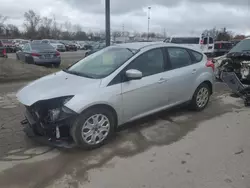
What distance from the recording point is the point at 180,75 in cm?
475

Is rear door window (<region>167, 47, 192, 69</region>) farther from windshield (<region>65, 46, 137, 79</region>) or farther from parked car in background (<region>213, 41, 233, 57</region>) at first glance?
parked car in background (<region>213, 41, 233, 57</region>)

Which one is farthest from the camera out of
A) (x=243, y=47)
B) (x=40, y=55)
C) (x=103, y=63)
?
(x=40, y=55)

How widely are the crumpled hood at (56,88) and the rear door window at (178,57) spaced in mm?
1743

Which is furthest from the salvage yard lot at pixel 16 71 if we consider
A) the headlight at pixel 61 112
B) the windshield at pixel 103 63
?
the headlight at pixel 61 112

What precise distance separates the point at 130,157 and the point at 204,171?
102 centimetres

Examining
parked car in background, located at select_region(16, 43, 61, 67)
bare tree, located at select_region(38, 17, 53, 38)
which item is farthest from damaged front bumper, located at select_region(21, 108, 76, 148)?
bare tree, located at select_region(38, 17, 53, 38)

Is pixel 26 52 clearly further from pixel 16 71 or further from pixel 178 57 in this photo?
pixel 178 57

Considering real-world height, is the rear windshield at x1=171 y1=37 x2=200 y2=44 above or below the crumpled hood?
above

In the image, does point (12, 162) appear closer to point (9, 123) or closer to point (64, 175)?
point (64, 175)

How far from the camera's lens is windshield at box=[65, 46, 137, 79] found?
4008 mm

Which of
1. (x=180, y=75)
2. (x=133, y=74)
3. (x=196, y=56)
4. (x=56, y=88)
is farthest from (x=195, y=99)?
(x=56, y=88)

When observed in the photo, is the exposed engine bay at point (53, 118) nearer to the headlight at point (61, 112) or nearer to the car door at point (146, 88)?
the headlight at point (61, 112)

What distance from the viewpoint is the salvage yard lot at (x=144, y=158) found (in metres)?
2.90

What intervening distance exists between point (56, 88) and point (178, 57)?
2.57 meters
